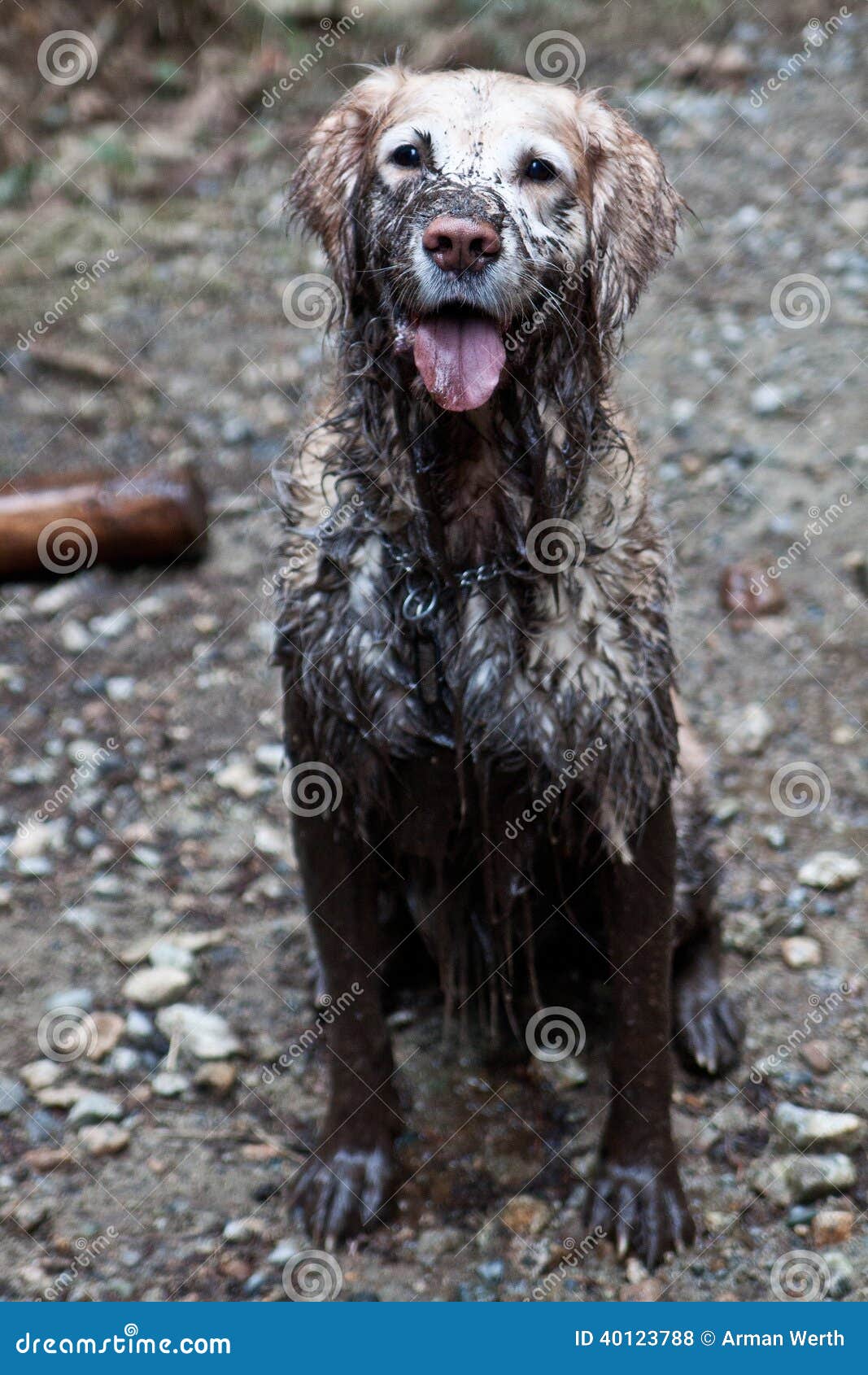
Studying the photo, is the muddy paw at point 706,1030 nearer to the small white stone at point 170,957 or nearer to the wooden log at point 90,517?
the small white stone at point 170,957

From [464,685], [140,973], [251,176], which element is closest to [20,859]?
[140,973]

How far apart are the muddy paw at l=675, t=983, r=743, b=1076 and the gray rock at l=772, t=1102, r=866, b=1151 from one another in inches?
8.0

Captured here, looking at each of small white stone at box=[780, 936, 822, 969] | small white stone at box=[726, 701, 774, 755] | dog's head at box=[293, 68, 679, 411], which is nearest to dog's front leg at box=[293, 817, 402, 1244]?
dog's head at box=[293, 68, 679, 411]

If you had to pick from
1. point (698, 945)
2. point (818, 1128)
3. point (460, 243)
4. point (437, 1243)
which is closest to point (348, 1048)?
point (437, 1243)

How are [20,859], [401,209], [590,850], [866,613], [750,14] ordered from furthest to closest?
[750,14]
[866,613]
[20,859]
[590,850]
[401,209]

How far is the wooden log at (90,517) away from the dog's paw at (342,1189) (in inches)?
98.4

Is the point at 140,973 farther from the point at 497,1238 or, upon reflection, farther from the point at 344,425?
the point at 344,425

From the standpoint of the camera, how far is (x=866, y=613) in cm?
448

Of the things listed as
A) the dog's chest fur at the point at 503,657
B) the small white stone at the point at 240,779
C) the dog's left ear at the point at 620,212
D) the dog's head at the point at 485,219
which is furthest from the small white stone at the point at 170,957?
the dog's left ear at the point at 620,212

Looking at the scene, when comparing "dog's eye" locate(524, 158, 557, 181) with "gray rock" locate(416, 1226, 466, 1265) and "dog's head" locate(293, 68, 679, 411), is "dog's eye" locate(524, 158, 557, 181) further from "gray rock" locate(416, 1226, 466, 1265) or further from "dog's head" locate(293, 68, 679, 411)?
"gray rock" locate(416, 1226, 466, 1265)

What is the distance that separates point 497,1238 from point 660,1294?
36 centimetres

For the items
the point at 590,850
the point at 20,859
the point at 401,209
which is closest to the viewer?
the point at 401,209

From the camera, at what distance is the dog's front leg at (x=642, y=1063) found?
2838 mm

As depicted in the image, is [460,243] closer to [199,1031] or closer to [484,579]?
[484,579]
